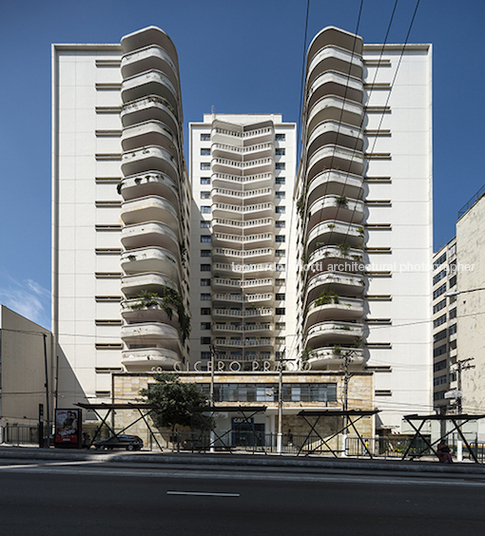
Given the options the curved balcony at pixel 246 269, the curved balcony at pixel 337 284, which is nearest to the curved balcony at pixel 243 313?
the curved balcony at pixel 246 269

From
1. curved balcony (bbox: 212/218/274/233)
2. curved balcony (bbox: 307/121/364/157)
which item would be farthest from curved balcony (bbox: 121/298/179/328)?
curved balcony (bbox: 212/218/274/233)

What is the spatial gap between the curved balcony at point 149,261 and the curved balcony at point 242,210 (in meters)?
26.5

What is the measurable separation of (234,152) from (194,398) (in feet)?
165

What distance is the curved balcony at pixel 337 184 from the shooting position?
52.2 meters

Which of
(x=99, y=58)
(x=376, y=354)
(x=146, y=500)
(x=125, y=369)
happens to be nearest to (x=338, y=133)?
(x=376, y=354)

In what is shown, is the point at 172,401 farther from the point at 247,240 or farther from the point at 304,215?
the point at 247,240

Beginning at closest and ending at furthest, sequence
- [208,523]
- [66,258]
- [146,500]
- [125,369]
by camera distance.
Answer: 1. [208,523]
2. [146,500]
3. [125,369]
4. [66,258]

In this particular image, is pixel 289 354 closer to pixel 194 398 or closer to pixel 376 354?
pixel 376 354

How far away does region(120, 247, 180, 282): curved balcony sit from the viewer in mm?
50656

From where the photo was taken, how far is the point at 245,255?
253 feet

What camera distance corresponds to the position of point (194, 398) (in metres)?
41.9

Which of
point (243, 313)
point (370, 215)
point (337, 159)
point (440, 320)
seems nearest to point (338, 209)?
point (370, 215)

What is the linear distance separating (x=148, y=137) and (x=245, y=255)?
28266 mm

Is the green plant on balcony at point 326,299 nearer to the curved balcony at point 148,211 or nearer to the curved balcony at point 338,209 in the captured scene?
the curved balcony at point 338,209
